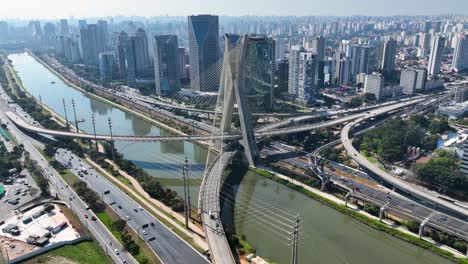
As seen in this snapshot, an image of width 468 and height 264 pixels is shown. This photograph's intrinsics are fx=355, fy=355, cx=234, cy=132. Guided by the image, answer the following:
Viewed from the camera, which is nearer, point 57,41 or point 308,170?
point 308,170

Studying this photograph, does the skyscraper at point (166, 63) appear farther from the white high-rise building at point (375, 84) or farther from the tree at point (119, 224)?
the tree at point (119, 224)

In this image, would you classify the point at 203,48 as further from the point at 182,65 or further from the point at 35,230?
the point at 35,230

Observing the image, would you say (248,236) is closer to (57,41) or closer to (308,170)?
(308,170)

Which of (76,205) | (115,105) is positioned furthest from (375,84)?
(76,205)

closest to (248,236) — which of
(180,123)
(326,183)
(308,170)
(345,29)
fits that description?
(326,183)

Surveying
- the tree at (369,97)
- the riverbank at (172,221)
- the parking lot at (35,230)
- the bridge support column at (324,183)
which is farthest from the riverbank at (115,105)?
the tree at (369,97)
